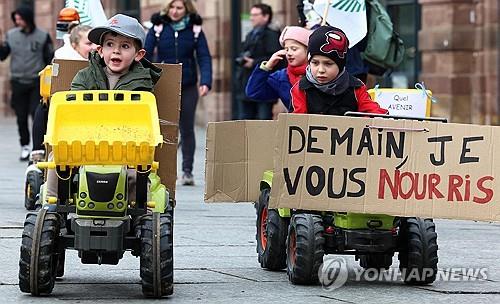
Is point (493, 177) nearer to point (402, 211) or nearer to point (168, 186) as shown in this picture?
point (402, 211)

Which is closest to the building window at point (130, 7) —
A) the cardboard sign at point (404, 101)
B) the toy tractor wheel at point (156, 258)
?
the cardboard sign at point (404, 101)

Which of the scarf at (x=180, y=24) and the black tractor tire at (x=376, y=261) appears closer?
the black tractor tire at (x=376, y=261)

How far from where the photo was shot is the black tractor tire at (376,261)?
834 centimetres

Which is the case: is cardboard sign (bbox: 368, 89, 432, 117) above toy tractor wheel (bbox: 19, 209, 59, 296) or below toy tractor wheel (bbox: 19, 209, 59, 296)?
above

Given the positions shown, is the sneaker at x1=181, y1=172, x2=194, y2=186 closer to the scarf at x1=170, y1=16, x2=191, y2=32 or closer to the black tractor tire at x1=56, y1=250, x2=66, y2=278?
the scarf at x1=170, y1=16, x2=191, y2=32

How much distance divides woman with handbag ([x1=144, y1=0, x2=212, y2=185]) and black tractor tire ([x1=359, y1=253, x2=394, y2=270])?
21.1ft

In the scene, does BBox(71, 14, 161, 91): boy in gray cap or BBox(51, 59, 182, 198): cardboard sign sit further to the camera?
BBox(51, 59, 182, 198): cardboard sign

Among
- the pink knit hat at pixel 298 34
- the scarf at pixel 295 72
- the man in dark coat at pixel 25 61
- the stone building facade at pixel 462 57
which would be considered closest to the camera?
the pink knit hat at pixel 298 34

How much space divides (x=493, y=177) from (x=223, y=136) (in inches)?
58.6

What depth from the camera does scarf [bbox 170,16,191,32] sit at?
1496 centimetres

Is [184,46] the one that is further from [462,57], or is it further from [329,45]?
[329,45]

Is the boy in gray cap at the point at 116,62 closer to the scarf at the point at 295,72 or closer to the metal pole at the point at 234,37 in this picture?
the scarf at the point at 295,72

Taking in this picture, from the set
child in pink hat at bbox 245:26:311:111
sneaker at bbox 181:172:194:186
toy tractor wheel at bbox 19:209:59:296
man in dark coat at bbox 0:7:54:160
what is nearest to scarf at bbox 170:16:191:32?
sneaker at bbox 181:172:194:186

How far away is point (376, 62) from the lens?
12.1 m
